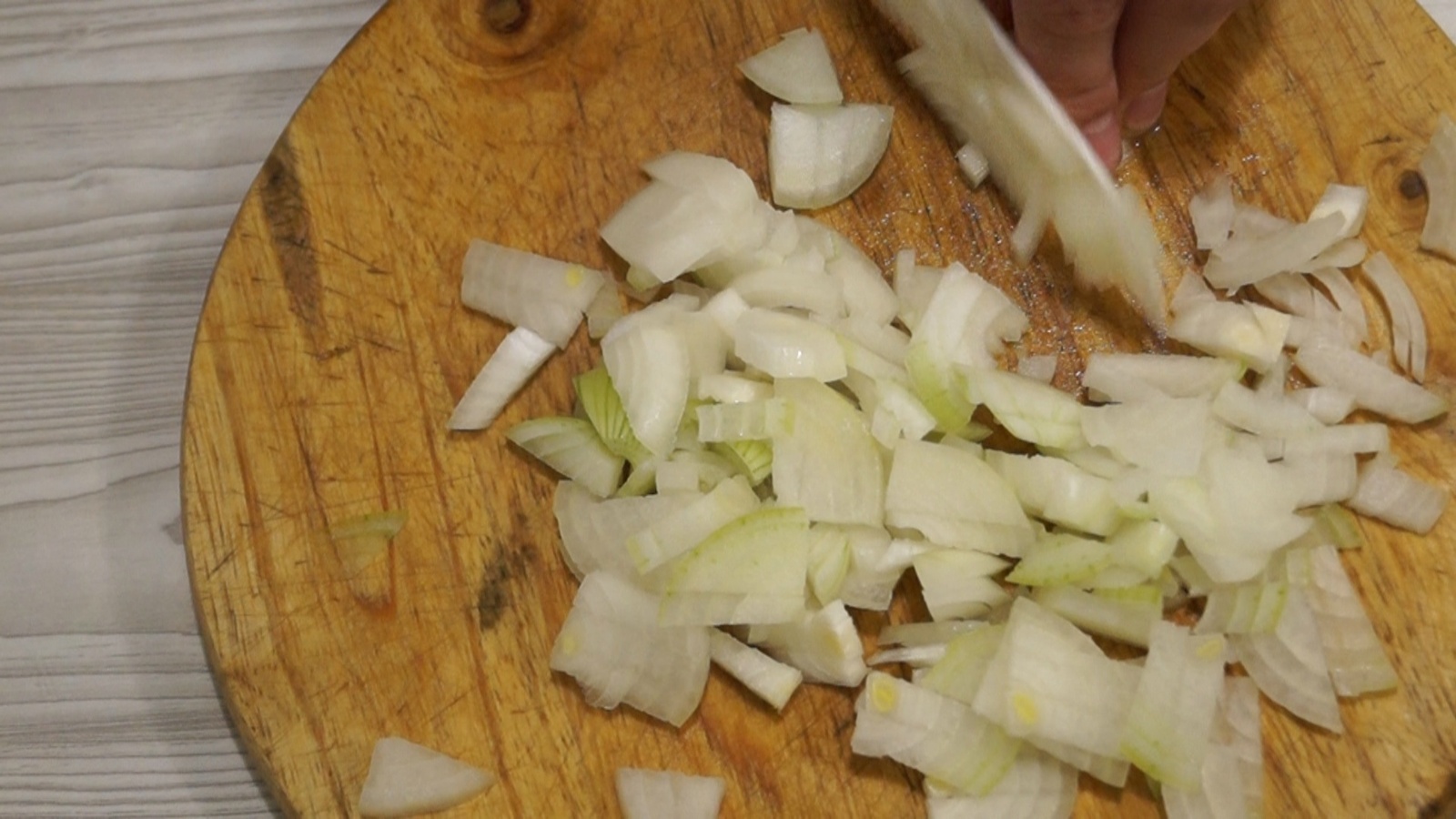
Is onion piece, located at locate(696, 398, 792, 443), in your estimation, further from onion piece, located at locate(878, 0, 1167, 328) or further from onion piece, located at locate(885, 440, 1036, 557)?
onion piece, located at locate(878, 0, 1167, 328)

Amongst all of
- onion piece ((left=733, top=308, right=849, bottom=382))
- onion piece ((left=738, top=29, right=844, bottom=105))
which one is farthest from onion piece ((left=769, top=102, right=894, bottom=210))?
onion piece ((left=733, top=308, right=849, bottom=382))

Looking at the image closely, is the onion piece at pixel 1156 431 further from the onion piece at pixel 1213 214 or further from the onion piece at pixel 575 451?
the onion piece at pixel 575 451

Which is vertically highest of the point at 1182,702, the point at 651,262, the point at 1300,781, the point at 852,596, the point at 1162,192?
the point at 651,262

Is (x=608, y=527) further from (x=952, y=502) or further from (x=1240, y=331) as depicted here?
(x=1240, y=331)

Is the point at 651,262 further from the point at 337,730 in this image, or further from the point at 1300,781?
the point at 1300,781

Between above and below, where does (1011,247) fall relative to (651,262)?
below

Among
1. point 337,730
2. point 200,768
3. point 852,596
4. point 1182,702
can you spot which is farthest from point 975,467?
point 200,768

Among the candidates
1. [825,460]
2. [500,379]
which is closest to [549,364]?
[500,379]
